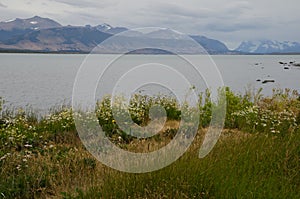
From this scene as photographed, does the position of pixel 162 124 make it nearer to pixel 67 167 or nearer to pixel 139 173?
pixel 67 167

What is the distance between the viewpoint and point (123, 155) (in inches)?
216

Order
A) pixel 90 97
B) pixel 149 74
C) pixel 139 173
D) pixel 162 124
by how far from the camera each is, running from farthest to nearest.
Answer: pixel 90 97
pixel 162 124
pixel 149 74
pixel 139 173

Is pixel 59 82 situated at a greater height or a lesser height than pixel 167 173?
lesser

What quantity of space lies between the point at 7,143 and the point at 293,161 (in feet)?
16.2

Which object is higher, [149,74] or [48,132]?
[149,74]

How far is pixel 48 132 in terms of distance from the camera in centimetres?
852

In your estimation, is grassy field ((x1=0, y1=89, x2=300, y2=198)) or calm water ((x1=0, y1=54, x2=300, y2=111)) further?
calm water ((x1=0, y1=54, x2=300, y2=111))

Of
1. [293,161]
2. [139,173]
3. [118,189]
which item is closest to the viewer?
[118,189]

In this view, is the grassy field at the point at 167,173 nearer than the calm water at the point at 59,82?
Yes

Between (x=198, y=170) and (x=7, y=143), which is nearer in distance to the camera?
(x=198, y=170)

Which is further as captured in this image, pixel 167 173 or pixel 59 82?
pixel 59 82

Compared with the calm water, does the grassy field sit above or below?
above

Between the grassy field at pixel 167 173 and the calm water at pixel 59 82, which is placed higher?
the grassy field at pixel 167 173

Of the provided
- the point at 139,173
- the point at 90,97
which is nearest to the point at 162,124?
the point at 139,173
